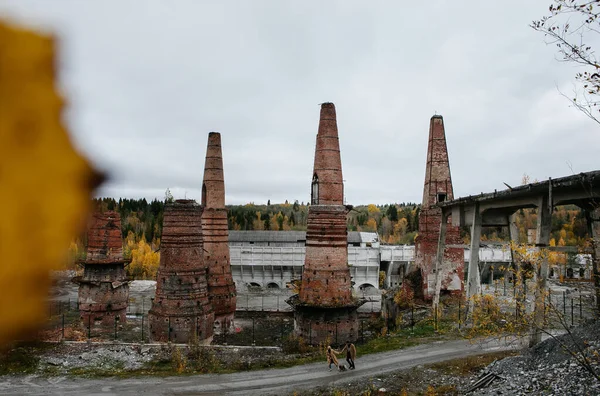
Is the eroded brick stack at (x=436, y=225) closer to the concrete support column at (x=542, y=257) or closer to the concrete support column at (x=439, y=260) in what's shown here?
the concrete support column at (x=439, y=260)

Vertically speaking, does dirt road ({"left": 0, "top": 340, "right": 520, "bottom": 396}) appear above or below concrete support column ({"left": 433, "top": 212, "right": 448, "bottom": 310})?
below

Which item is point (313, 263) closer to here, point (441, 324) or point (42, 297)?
point (441, 324)

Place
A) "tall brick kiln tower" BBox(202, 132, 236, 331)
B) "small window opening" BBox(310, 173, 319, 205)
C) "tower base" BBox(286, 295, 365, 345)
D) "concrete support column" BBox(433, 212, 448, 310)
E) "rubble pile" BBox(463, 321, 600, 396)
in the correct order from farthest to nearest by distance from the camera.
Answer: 1. "tall brick kiln tower" BBox(202, 132, 236, 331)
2. "concrete support column" BBox(433, 212, 448, 310)
3. "small window opening" BBox(310, 173, 319, 205)
4. "tower base" BBox(286, 295, 365, 345)
5. "rubble pile" BBox(463, 321, 600, 396)

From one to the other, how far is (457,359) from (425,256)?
1119 centimetres

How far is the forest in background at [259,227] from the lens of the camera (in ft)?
13.0

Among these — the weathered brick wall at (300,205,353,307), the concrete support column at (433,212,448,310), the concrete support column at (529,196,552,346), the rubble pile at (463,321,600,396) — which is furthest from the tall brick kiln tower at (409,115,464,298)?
the rubble pile at (463,321,600,396)

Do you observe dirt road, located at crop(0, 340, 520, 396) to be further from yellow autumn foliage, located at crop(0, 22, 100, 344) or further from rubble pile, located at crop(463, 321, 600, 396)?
yellow autumn foliage, located at crop(0, 22, 100, 344)

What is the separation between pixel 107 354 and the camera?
738 inches

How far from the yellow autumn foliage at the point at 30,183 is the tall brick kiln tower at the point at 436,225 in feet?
84.3

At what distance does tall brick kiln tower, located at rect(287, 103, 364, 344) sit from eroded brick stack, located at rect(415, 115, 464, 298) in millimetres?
7793

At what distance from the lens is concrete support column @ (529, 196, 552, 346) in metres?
13.5

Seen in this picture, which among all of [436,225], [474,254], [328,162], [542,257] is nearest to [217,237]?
[328,162]

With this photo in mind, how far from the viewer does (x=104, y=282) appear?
88.0 ft

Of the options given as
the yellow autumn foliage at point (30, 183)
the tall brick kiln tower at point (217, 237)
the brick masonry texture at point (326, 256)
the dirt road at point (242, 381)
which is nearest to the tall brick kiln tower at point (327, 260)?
the brick masonry texture at point (326, 256)
